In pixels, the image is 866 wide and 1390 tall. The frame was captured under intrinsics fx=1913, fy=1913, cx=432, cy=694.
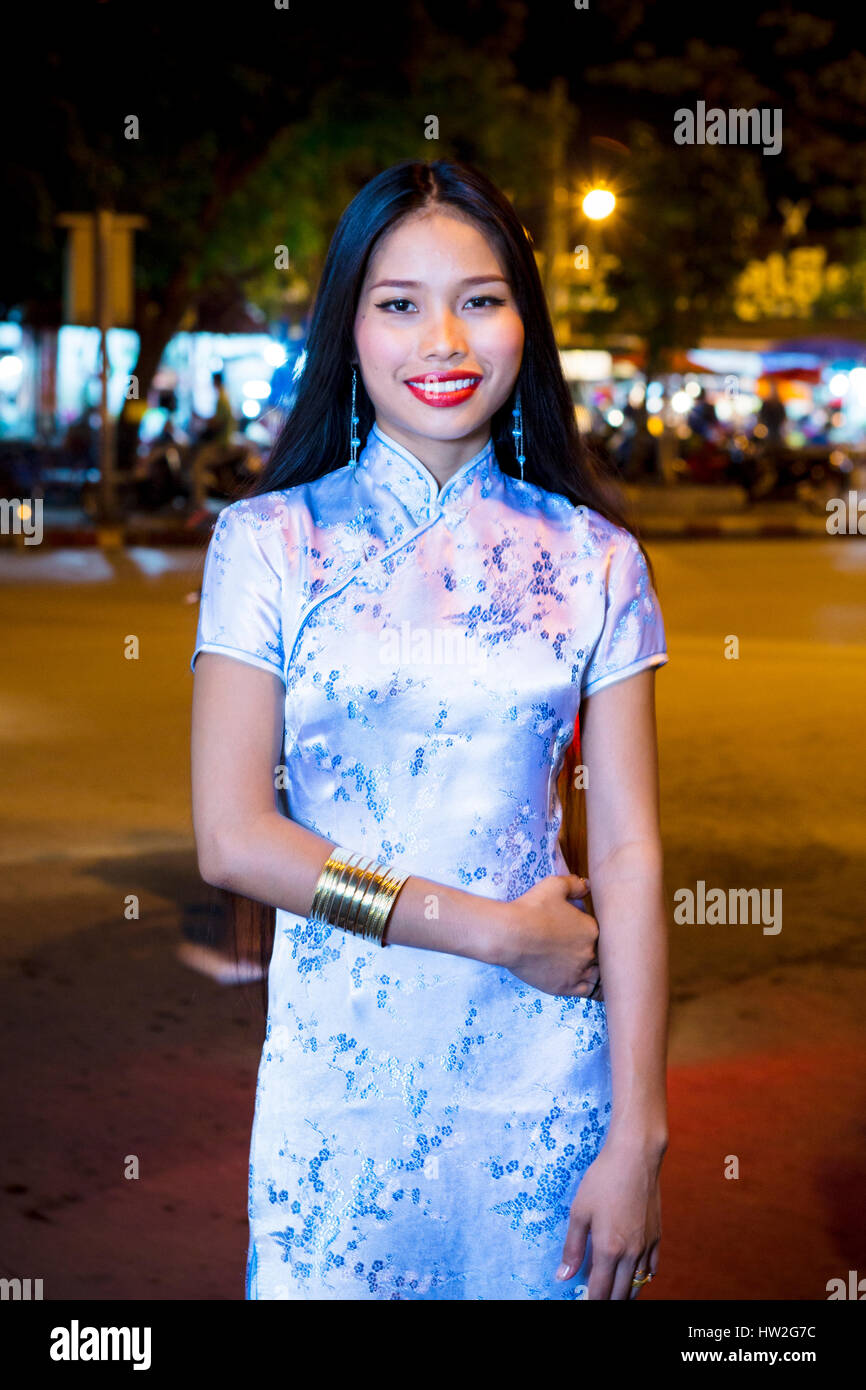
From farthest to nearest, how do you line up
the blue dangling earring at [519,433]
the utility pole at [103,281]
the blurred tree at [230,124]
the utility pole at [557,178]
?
the utility pole at [557,178]
the blurred tree at [230,124]
the utility pole at [103,281]
the blue dangling earring at [519,433]

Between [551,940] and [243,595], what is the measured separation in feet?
1.43

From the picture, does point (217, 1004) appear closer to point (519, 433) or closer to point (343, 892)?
point (519, 433)

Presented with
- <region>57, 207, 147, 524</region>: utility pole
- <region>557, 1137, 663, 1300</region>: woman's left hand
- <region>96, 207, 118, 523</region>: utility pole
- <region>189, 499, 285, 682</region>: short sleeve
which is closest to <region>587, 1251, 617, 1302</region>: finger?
<region>557, 1137, 663, 1300</region>: woman's left hand

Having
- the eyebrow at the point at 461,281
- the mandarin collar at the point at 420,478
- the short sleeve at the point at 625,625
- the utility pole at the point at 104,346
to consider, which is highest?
the utility pole at the point at 104,346

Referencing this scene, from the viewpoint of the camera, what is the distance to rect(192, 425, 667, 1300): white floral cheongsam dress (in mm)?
1822

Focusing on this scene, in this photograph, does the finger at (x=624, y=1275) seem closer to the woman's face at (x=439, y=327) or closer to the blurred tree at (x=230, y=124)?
the woman's face at (x=439, y=327)

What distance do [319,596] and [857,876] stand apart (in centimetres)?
534

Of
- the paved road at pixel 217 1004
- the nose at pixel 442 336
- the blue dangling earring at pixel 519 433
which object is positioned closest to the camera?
the nose at pixel 442 336

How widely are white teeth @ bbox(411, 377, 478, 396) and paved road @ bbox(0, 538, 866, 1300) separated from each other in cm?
53

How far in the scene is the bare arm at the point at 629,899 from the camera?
1.80 metres

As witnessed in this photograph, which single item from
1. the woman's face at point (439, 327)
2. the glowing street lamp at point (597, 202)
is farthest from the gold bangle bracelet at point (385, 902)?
the glowing street lamp at point (597, 202)

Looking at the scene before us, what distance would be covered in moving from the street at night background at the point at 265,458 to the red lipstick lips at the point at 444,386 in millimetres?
220

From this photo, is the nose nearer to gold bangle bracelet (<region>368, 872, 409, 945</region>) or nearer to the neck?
the neck

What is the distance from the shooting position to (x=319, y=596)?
72.2 inches
